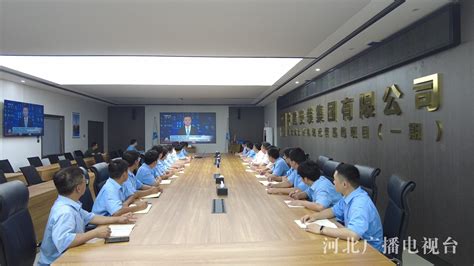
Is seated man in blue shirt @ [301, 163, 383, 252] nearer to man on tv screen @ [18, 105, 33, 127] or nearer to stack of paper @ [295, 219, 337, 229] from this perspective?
stack of paper @ [295, 219, 337, 229]

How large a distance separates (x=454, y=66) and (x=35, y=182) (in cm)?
605

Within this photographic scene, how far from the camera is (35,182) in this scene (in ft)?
17.1

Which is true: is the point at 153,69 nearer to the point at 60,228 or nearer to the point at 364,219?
the point at 60,228

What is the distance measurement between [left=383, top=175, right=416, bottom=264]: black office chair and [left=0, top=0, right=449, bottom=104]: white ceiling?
1.79m

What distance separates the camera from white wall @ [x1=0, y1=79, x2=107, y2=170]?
6734mm

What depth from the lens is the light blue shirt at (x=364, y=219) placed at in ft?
6.47

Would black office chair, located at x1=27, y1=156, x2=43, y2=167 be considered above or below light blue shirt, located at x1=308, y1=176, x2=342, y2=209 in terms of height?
below

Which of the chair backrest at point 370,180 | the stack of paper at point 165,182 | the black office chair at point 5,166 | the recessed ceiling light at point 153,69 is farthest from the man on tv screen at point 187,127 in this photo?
the chair backrest at point 370,180

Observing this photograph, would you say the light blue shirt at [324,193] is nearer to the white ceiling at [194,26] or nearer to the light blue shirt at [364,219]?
the light blue shirt at [364,219]

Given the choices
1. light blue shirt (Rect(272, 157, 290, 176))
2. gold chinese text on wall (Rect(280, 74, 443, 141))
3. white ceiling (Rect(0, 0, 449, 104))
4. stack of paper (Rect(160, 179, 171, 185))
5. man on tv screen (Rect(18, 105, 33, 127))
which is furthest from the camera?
man on tv screen (Rect(18, 105, 33, 127))

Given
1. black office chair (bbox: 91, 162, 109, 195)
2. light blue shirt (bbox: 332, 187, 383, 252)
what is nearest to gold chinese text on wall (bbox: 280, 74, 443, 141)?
light blue shirt (bbox: 332, 187, 383, 252)

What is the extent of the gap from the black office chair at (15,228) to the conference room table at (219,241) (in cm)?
42

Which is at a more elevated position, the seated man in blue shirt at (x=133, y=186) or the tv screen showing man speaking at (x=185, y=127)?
the tv screen showing man speaking at (x=185, y=127)

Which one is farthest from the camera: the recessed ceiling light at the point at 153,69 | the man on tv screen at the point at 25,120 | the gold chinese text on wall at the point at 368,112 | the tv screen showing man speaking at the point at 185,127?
the tv screen showing man speaking at the point at 185,127
